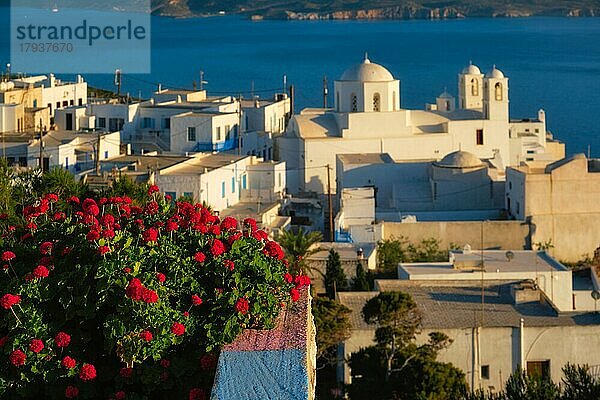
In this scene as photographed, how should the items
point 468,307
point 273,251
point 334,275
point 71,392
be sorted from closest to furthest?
point 71,392 < point 273,251 < point 468,307 < point 334,275

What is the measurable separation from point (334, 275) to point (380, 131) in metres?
12.7

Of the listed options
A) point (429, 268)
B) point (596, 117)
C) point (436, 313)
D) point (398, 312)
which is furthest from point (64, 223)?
point (596, 117)

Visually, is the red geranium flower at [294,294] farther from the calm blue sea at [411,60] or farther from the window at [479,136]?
the calm blue sea at [411,60]

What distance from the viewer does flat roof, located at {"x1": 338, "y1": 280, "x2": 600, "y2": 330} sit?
532 inches

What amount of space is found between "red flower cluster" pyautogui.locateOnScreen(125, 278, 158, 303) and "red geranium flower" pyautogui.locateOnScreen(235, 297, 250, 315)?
0.27m

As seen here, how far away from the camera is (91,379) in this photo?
4.18 metres

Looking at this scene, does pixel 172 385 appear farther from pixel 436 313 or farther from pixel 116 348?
pixel 436 313

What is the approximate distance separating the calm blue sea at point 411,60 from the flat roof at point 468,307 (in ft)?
103

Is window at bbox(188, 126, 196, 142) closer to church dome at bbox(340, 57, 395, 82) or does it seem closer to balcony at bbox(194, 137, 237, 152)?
balcony at bbox(194, 137, 237, 152)

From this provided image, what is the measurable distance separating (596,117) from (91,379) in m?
57.9

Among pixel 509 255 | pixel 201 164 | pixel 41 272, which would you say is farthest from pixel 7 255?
pixel 201 164

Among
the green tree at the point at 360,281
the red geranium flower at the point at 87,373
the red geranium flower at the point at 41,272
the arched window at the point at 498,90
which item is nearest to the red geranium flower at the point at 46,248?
the red geranium flower at the point at 41,272

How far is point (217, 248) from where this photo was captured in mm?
4398

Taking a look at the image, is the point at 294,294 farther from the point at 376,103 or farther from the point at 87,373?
the point at 376,103
